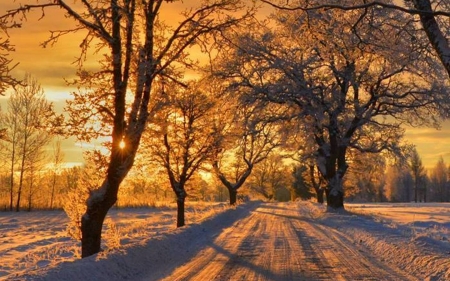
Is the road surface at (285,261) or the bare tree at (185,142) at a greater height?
the bare tree at (185,142)

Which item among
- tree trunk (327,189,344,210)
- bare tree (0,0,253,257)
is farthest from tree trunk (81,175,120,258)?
tree trunk (327,189,344,210)

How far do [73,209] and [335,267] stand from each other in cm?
712

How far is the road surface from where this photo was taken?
32.8 ft

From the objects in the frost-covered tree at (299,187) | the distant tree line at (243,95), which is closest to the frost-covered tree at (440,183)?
the frost-covered tree at (299,187)

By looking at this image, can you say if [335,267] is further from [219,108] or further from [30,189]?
[30,189]

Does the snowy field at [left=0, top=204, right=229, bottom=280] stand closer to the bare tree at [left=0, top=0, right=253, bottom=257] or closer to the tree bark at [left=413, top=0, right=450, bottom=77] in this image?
the bare tree at [left=0, top=0, right=253, bottom=257]

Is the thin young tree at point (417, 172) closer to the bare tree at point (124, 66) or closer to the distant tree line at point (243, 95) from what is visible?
the distant tree line at point (243, 95)

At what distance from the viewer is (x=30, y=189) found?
167 ft

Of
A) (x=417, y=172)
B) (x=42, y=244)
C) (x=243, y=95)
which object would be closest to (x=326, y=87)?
(x=243, y=95)

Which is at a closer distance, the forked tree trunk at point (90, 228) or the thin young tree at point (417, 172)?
the forked tree trunk at point (90, 228)

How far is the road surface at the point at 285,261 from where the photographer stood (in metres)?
10.0

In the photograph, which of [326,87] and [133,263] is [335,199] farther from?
[133,263]

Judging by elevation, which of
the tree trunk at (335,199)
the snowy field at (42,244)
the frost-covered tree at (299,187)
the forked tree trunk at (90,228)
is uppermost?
the frost-covered tree at (299,187)

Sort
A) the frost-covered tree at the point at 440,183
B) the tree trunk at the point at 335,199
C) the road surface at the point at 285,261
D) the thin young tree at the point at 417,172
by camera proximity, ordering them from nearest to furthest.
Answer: the road surface at the point at 285,261
the tree trunk at the point at 335,199
the thin young tree at the point at 417,172
the frost-covered tree at the point at 440,183
